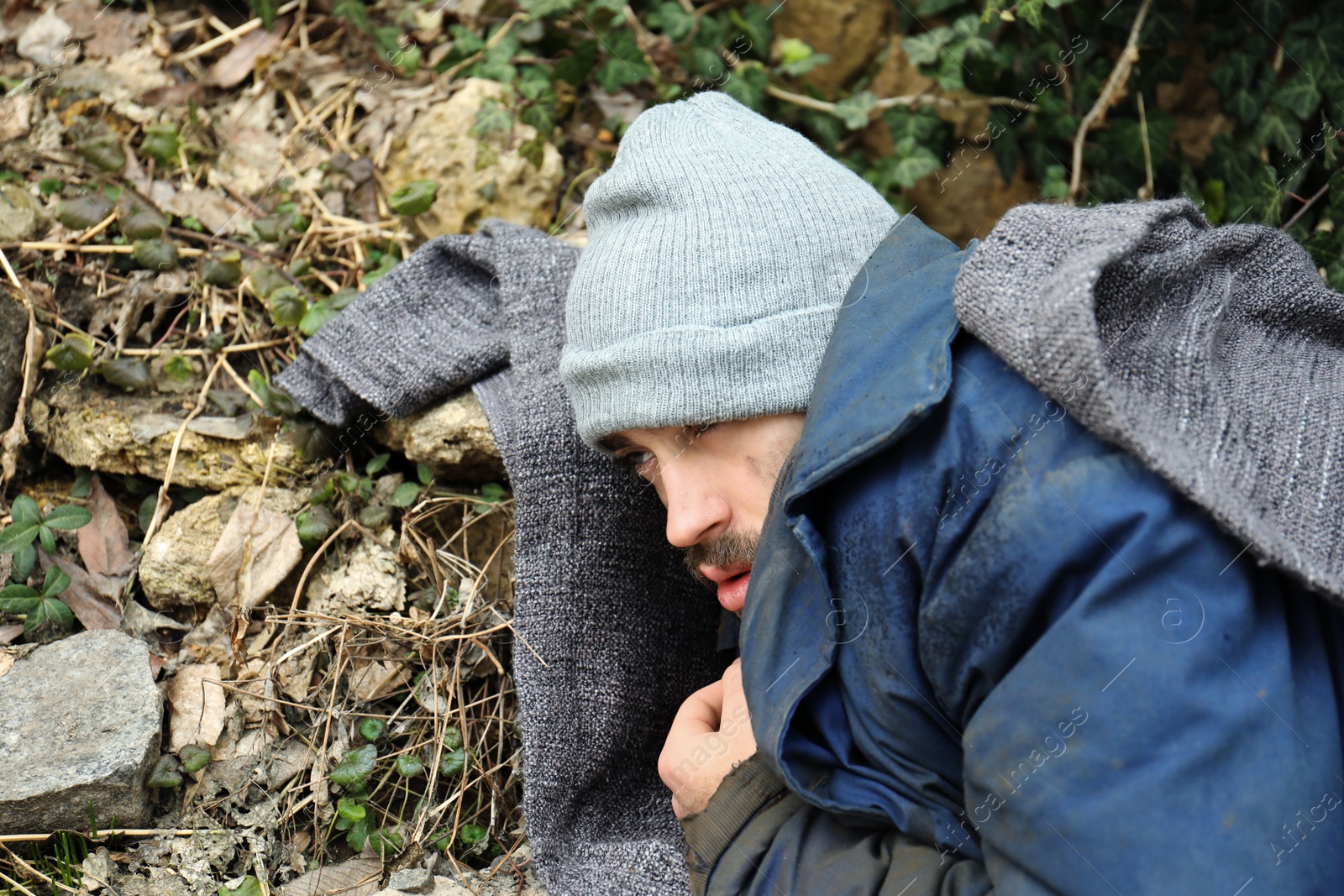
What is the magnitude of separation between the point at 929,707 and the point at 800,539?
11.7 inches

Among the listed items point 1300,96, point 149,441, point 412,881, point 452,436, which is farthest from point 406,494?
point 1300,96

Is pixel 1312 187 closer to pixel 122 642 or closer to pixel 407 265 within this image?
pixel 407 265

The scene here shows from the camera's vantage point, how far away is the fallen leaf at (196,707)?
83.8 inches

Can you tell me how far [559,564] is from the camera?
2.22 meters

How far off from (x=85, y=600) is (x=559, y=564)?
1.07 m

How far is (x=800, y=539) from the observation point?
152 centimetres

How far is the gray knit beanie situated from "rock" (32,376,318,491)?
903 millimetres

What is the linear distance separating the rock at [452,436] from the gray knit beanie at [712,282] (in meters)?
0.43

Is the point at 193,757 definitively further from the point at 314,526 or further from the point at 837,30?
the point at 837,30

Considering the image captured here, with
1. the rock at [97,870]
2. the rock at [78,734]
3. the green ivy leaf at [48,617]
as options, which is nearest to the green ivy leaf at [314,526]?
the rock at [78,734]

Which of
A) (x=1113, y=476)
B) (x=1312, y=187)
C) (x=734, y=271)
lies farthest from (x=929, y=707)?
(x=1312, y=187)

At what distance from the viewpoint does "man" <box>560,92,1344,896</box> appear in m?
1.23

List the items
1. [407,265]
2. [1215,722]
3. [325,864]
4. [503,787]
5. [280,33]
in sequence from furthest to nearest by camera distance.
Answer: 1. [280,33]
2. [407,265]
3. [503,787]
4. [325,864]
5. [1215,722]

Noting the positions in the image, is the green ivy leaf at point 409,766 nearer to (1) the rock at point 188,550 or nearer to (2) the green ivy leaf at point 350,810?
(2) the green ivy leaf at point 350,810
